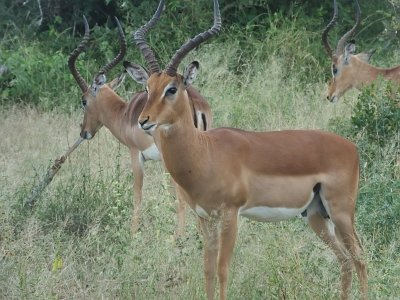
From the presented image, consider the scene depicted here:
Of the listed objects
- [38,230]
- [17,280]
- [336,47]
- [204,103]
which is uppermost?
[17,280]

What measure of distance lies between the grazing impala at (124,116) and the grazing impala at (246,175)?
119 cm

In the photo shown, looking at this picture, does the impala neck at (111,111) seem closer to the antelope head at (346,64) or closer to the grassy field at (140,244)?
the grassy field at (140,244)

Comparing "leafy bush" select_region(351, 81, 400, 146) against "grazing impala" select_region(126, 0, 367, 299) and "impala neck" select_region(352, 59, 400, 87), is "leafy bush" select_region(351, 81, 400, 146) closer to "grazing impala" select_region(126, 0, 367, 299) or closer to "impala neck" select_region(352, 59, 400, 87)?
"grazing impala" select_region(126, 0, 367, 299)

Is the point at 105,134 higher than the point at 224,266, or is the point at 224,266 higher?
the point at 224,266

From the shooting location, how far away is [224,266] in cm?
528

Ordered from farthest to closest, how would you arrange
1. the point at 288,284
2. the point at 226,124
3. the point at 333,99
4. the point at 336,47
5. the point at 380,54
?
the point at 380,54 → the point at 336,47 → the point at 333,99 → the point at 226,124 → the point at 288,284

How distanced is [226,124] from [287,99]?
1.04 m

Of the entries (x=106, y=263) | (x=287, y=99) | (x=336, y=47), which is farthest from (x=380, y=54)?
(x=106, y=263)

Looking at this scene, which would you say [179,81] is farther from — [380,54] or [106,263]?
[380,54]

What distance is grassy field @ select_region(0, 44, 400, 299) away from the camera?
202 inches

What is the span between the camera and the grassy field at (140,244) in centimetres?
512

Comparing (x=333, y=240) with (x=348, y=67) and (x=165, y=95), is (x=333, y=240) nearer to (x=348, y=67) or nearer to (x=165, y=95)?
(x=165, y=95)

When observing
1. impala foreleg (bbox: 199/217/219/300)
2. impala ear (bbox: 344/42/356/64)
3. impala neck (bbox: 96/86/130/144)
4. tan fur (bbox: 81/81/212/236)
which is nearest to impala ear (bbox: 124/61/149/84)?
tan fur (bbox: 81/81/212/236)

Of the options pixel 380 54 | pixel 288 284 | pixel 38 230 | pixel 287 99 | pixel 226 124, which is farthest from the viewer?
pixel 380 54
